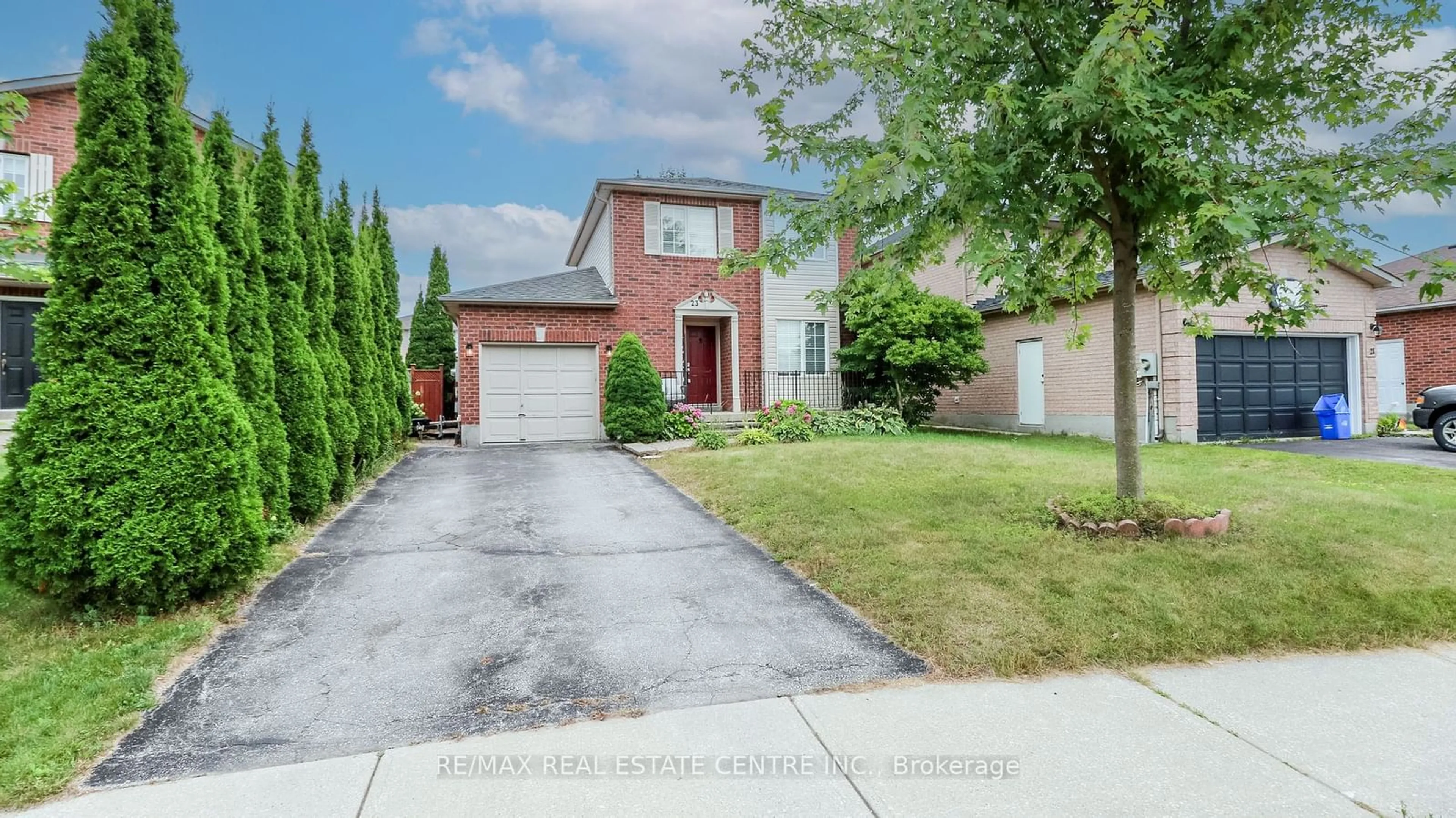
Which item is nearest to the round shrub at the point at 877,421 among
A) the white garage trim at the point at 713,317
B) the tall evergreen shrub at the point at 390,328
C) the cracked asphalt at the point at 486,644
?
the white garage trim at the point at 713,317

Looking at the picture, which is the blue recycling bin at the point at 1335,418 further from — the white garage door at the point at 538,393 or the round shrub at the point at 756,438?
the white garage door at the point at 538,393

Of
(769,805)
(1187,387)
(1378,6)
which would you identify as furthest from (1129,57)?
(1187,387)

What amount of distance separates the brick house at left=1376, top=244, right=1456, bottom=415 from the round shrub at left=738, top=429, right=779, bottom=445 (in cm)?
1533

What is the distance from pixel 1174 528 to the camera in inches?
190

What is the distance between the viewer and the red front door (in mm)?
15188

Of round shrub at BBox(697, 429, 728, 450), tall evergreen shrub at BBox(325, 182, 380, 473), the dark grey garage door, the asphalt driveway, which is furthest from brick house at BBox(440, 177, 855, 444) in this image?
the asphalt driveway

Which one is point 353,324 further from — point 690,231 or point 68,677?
point 690,231

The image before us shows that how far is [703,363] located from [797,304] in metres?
2.53

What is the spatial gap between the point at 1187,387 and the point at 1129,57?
10535 millimetres

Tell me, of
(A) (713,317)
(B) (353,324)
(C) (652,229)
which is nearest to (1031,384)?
(A) (713,317)

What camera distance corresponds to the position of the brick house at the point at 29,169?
1164 centimetres

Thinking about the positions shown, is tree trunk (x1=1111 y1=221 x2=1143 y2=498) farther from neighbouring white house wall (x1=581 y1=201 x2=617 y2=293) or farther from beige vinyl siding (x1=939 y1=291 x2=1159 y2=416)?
neighbouring white house wall (x1=581 y1=201 x2=617 y2=293)

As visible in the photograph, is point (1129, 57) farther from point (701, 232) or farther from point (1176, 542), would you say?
point (701, 232)

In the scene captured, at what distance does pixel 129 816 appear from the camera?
2051mm
